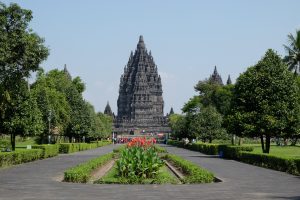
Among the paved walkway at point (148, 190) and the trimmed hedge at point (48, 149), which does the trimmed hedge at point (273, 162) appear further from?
the trimmed hedge at point (48, 149)

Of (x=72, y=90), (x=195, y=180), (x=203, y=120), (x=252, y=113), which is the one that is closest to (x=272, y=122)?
(x=252, y=113)

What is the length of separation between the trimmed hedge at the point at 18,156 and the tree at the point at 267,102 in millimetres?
16097

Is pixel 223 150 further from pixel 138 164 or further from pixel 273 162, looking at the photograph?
pixel 138 164

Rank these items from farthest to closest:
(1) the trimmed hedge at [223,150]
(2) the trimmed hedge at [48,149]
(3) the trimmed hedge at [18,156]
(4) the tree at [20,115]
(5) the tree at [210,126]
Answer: (5) the tree at [210,126], (2) the trimmed hedge at [48,149], (1) the trimmed hedge at [223,150], (4) the tree at [20,115], (3) the trimmed hedge at [18,156]

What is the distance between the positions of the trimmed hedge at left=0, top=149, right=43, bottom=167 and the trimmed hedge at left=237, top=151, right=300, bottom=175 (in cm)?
1601

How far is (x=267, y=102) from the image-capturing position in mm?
46281

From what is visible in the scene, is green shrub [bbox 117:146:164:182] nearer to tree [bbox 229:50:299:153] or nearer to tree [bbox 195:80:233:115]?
tree [bbox 229:50:299:153]

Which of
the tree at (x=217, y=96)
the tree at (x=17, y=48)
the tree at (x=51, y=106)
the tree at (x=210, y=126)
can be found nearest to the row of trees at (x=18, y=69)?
the tree at (x=17, y=48)

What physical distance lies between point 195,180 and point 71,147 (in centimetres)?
4621

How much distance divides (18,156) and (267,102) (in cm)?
2009

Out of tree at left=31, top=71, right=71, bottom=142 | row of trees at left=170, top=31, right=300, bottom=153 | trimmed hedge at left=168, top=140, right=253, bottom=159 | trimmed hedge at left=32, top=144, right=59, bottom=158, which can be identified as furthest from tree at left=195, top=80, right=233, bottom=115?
row of trees at left=170, top=31, right=300, bottom=153

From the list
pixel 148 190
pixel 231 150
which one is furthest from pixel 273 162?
pixel 231 150

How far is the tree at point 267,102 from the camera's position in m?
45.5

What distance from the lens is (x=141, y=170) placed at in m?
25.2
